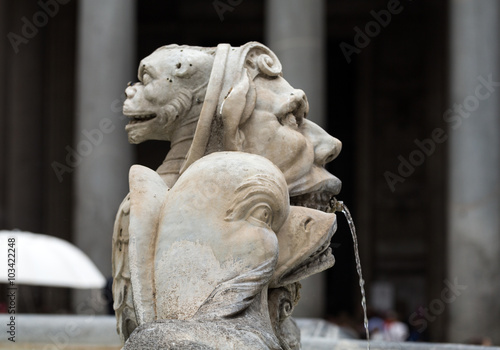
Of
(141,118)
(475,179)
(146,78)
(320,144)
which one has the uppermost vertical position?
(146,78)

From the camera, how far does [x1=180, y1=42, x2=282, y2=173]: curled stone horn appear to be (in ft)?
15.5

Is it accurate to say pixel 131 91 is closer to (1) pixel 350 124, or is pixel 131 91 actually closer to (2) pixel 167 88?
(2) pixel 167 88

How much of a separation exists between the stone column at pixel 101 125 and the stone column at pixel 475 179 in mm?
6264

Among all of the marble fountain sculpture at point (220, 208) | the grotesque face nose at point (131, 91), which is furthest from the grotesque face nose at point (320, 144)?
the grotesque face nose at point (131, 91)

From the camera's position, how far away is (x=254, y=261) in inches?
165

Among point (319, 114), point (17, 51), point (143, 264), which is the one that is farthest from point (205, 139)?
point (17, 51)

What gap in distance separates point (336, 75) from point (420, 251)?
610 cm

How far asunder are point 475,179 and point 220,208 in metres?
13.9

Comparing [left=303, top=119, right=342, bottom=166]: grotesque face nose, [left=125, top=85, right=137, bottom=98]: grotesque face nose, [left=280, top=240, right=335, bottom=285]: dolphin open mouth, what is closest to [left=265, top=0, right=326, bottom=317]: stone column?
[left=303, top=119, right=342, bottom=166]: grotesque face nose

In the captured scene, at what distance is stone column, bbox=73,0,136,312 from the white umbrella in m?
4.13

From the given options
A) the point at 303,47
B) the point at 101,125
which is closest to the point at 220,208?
the point at 101,125

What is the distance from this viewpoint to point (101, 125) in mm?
17969

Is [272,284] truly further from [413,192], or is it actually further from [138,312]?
[413,192]

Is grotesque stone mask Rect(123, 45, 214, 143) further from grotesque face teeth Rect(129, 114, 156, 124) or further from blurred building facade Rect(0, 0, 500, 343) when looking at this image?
blurred building facade Rect(0, 0, 500, 343)
